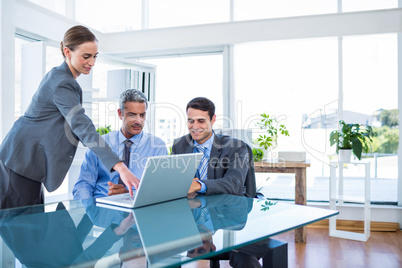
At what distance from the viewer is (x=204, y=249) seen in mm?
827

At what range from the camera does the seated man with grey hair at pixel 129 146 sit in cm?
195

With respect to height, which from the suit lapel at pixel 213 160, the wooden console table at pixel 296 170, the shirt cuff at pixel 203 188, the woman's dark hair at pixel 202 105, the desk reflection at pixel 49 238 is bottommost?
the wooden console table at pixel 296 170

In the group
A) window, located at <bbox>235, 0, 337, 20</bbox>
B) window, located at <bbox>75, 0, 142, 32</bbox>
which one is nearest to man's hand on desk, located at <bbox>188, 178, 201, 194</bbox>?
window, located at <bbox>235, 0, 337, 20</bbox>

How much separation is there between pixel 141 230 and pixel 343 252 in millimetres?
2635

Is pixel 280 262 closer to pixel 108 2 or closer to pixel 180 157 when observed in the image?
pixel 180 157

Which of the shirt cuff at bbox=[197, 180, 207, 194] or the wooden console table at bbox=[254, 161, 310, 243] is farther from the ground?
the shirt cuff at bbox=[197, 180, 207, 194]

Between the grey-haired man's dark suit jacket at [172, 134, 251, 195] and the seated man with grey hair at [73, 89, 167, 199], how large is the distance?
17cm

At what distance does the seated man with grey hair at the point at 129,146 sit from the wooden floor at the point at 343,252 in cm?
106

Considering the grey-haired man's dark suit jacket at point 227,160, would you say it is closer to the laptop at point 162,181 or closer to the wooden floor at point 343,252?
the laptop at point 162,181

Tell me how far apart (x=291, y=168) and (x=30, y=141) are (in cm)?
244

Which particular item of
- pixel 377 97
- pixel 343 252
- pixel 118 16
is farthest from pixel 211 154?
pixel 118 16

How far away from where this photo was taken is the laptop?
123 centimetres

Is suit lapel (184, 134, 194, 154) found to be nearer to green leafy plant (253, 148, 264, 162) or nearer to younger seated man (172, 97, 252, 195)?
younger seated man (172, 97, 252, 195)

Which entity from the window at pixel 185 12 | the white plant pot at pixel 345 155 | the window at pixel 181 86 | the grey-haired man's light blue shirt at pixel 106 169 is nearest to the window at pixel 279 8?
the window at pixel 185 12
